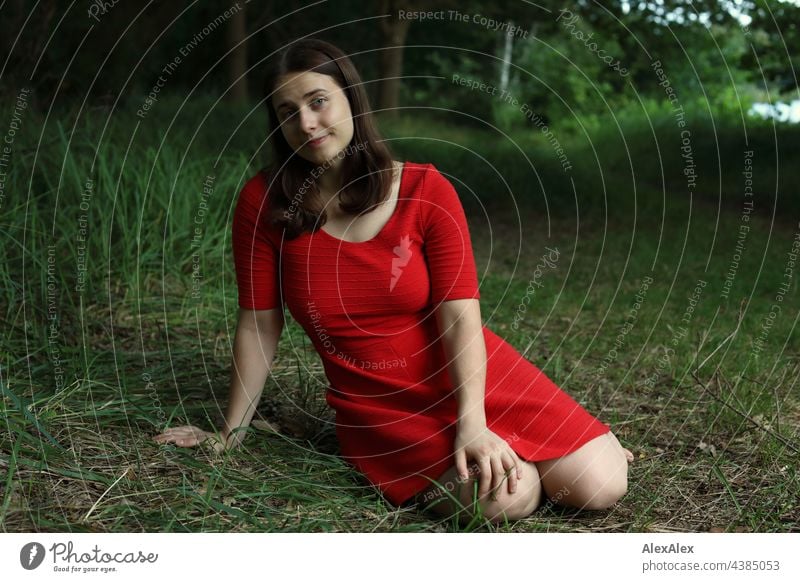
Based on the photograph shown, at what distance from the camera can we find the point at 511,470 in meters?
1.77

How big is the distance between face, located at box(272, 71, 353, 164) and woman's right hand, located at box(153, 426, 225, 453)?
735 mm

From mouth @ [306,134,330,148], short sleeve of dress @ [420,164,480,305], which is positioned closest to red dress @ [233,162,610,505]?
short sleeve of dress @ [420,164,480,305]

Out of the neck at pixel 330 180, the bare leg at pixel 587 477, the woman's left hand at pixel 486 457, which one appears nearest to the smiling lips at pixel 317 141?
the neck at pixel 330 180

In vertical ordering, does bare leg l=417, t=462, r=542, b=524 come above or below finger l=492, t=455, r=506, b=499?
below

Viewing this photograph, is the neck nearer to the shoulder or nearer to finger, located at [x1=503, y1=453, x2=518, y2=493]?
the shoulder

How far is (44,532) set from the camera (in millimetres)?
1615

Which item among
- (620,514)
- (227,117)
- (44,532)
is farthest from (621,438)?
(227,117)

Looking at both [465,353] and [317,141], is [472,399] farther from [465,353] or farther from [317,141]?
[317,141]

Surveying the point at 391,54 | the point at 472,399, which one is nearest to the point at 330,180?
the point at 472,399

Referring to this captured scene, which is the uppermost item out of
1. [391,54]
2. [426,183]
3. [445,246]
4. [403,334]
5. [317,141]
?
[391,54]

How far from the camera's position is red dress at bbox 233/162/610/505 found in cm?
187

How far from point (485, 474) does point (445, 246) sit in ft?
1.66

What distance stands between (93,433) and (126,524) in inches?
15.2

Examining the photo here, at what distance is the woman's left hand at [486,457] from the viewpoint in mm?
1757
